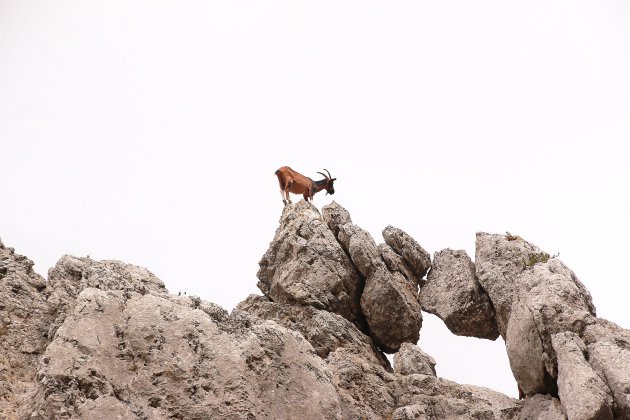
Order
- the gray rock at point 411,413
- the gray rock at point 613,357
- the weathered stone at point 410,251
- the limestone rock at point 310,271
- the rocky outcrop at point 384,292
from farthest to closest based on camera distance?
the weathered stone at point 410,251 → the rocky outcrop at point 384,292 → the limestone rock at point 310,271 → the gray rock at point 411,413 → the gray rock at point 613,357

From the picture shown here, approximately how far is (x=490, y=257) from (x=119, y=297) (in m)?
16.8

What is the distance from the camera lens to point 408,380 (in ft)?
76.4

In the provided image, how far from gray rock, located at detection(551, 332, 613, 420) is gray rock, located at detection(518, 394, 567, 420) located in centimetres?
65

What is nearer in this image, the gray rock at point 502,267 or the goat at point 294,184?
the gray rock at point 502,267

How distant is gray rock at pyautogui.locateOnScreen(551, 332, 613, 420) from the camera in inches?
707

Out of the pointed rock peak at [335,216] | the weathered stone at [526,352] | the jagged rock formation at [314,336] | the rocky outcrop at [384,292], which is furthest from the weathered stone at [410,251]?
the weathered stone at [526,352]

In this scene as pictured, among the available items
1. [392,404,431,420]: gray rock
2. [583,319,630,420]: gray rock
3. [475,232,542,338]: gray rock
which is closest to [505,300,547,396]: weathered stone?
[583,319,630,420]: gray rock

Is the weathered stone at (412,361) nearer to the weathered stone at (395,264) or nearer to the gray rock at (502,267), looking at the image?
the gray rock at (502,267)

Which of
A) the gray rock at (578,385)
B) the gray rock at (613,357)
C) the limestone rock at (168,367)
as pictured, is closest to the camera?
the limestone rock at (168,367)

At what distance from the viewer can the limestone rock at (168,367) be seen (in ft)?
47.9

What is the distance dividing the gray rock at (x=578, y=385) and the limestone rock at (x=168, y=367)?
287 inches

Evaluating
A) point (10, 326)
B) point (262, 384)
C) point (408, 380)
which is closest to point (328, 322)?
point (408, 380)

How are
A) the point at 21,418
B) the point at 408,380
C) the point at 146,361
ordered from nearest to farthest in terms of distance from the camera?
the point at 21,418
the point at 146,361
the point at 408,380

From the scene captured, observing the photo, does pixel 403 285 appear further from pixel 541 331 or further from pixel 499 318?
pixel 541 331
